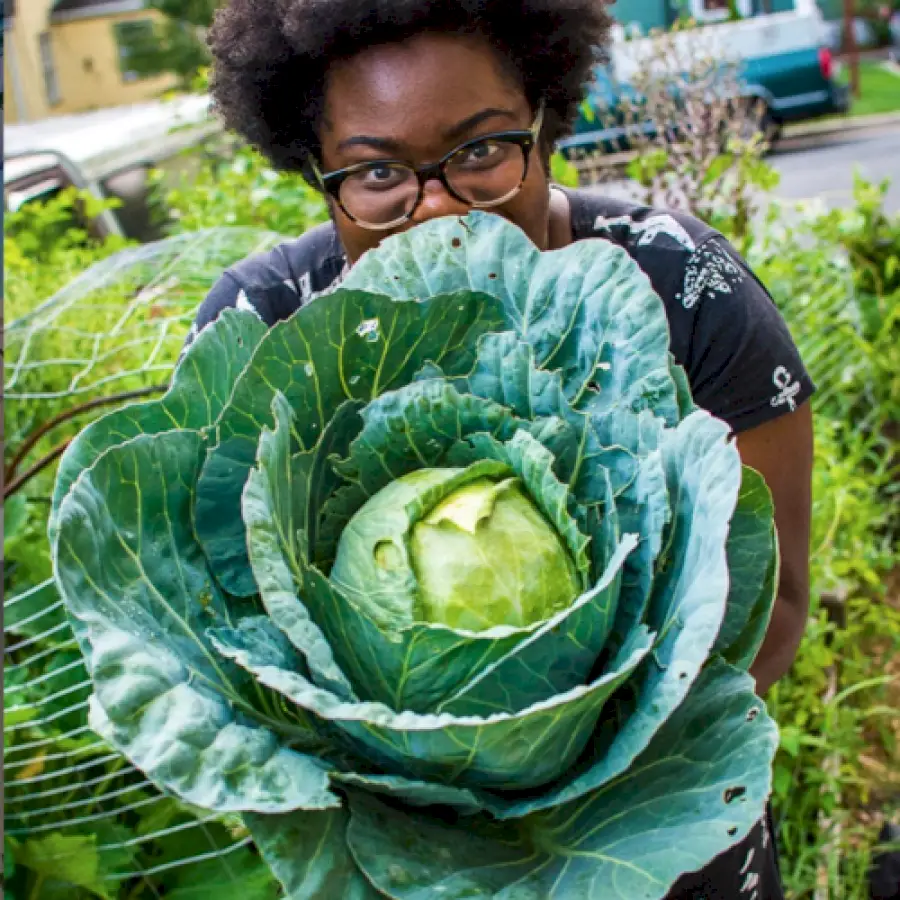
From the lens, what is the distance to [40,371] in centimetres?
242

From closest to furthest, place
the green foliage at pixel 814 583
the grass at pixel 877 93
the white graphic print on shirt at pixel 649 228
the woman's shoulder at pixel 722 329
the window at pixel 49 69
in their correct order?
the woman's shoulder at pixel 722 329 → the white graphic print on shirt at pixel 649 228 → the green foliage at pixel 814 583 → the grass at pixel 877 93 → the window at pixel 49 69

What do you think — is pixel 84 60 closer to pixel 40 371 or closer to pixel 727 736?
pixel 40 371

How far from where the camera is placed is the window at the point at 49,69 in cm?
2839

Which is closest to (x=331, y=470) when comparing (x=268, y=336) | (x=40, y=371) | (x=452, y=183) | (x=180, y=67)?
(x=268, y=336)

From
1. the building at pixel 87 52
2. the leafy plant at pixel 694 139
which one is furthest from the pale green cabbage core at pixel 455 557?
the building at pixel 87 52

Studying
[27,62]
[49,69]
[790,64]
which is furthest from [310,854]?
[49,69]

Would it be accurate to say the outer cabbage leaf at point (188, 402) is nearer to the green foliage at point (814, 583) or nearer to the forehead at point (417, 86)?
the green foliage at point (814, 583)

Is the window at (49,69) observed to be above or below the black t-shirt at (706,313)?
above

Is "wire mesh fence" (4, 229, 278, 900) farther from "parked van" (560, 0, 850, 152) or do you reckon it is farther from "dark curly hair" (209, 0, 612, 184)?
"parked van" (560, 0, 850, 152)

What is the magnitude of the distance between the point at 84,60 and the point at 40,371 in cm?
3071

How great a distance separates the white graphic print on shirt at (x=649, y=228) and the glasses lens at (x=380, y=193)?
37cm

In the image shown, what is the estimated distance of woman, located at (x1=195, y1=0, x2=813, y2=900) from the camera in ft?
4.20

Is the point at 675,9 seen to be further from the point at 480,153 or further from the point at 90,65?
the point at 90,65

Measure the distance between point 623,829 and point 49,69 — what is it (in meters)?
32.6
